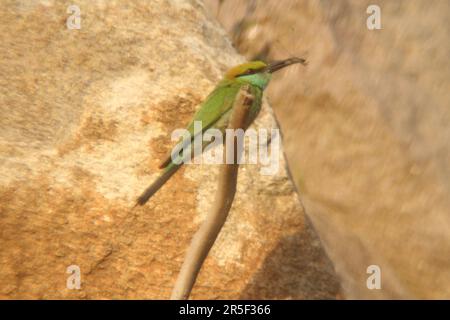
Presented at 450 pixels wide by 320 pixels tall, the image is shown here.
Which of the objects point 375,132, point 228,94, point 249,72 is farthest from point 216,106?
point 375,132

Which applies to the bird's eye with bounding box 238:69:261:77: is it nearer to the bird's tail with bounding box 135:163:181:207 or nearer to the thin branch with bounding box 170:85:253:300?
the bird's tail with bounding box 135:163:181:207

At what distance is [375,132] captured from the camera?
15.0ft

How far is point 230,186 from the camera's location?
236cm

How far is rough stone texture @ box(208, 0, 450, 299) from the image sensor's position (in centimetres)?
450

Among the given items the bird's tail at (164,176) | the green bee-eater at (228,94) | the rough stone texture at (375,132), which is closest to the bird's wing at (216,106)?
the green bee-eater at (228,94)

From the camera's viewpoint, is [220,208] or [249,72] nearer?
[220,208]

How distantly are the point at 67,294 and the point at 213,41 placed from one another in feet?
6.52

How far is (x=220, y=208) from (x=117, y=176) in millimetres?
1446

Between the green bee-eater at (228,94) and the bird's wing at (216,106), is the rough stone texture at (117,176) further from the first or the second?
the bird's wing at (216,106)

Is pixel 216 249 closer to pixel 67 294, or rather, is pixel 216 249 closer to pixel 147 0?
pixel 67 294

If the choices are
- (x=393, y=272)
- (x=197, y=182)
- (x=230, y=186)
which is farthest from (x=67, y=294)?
(x=393, y=272)

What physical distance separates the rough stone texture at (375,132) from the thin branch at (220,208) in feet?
6.76

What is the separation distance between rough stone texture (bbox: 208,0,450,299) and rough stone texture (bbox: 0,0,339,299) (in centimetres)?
61

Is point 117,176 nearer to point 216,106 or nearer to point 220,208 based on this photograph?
point 216,106
